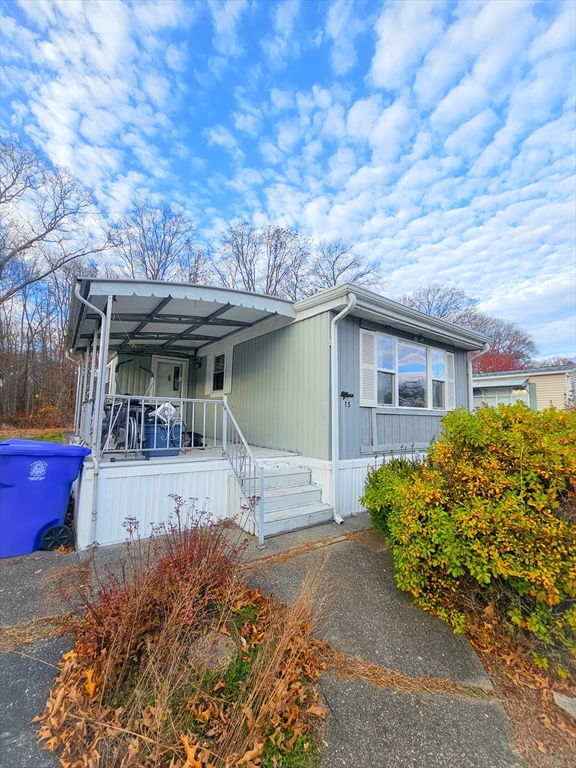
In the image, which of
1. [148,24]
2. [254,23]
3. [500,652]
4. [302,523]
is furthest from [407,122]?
[500,652]

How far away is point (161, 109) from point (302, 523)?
1028cm

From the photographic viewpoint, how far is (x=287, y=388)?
5.93 meters

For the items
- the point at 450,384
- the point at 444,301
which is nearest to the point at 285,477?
the point at 450,384

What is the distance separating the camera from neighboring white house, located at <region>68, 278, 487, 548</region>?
4.30 meters

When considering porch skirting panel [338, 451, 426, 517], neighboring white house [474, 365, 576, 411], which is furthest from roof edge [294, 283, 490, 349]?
neighboring white house [474, 365, 576, 411]

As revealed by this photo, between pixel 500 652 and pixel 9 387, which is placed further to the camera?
pixel 9 387

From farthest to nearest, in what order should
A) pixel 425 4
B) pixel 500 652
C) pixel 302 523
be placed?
pixel 425 4, pixel 302 523, pixel 500 652

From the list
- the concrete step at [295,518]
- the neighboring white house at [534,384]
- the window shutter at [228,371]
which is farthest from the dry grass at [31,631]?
the neighboring white house at [534,384]

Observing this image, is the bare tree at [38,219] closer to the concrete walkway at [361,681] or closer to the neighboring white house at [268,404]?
the neighboring white house at [268,404]

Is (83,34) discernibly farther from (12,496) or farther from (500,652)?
(500,652)

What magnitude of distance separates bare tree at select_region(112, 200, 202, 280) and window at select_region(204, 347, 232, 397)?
1317 cm

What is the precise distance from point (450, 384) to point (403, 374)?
1.84 metres

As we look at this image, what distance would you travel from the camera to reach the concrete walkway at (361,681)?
1.64 m

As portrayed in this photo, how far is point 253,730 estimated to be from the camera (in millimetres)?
1605
